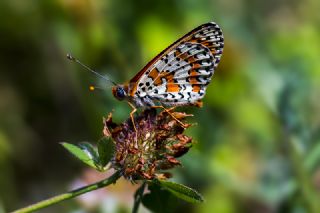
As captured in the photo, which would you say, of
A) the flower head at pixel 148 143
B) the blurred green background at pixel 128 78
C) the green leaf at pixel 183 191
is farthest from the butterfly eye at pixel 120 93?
the blurred green background at pixel 128 78

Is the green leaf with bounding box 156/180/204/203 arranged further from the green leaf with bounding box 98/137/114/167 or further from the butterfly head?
the butterfly head

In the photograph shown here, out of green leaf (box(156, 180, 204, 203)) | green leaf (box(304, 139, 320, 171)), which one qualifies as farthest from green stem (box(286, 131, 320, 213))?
green leaf (box(156, 180, 204, 203))

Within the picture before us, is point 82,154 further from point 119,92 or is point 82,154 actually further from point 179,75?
point 179,75

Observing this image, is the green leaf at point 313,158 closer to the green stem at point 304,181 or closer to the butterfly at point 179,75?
the green stem at point 304,181

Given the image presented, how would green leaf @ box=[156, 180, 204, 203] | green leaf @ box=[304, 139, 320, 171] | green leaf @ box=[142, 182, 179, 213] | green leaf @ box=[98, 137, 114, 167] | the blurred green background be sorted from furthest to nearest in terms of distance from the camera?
the blurred green background
green leaf @ box=[304, 139, 320, 171]
green leaf @ box=[142, 182, 179, 213]
green leaf @ box=[98, 137, 114, 167]
green leaf @ box=[156, 180, 204, 203]

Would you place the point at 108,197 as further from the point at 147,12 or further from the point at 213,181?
the point at 147,12

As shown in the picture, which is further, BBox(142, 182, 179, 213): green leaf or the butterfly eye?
the butterfly eye

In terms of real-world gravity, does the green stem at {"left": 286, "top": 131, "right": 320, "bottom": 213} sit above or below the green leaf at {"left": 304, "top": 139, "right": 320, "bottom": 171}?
below
